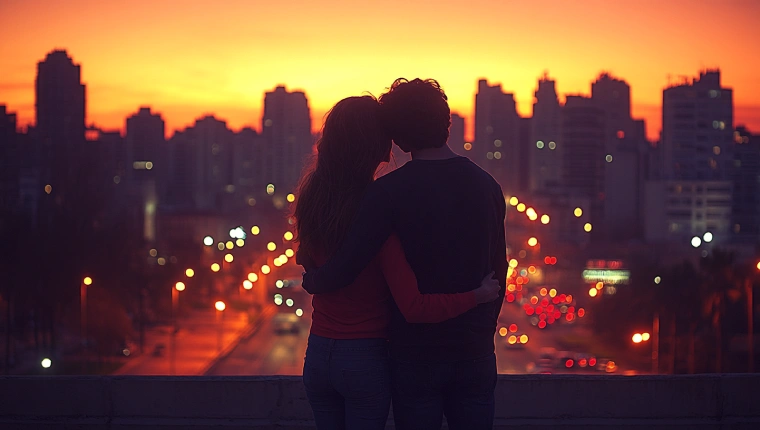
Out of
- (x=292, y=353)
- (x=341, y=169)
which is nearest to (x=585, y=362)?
(x=292, y=353)

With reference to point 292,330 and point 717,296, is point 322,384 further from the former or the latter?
point 292,330

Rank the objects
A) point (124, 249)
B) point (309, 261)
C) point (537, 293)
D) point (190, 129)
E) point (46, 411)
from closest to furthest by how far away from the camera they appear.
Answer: point (309, 261) → point (46, 411) → point (124, 249) → point (537, 293) → point (190, 129)

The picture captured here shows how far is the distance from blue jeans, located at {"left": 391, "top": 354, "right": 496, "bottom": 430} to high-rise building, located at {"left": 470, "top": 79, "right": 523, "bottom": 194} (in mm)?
112077

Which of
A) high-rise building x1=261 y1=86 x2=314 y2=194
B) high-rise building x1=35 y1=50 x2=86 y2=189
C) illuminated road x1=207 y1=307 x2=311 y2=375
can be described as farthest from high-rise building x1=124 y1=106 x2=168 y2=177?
illuminated road x1=207 y1=307 x2=311 y2=375

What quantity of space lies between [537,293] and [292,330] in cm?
1509

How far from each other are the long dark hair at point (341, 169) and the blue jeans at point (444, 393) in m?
0.54

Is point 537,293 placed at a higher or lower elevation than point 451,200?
lower

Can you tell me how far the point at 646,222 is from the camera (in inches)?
2788

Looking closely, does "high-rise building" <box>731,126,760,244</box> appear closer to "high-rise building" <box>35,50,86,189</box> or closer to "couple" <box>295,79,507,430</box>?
"high-rise building" <box>35,50,86,189</box>

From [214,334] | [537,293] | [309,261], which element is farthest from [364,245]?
[537,293]

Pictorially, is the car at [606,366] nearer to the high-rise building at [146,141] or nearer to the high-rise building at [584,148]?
the high-rise building at [584,148]

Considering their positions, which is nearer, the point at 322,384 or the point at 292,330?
the point at 322,384

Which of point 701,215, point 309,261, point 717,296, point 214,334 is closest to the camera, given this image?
point 309,261

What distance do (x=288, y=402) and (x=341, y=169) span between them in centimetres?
220
